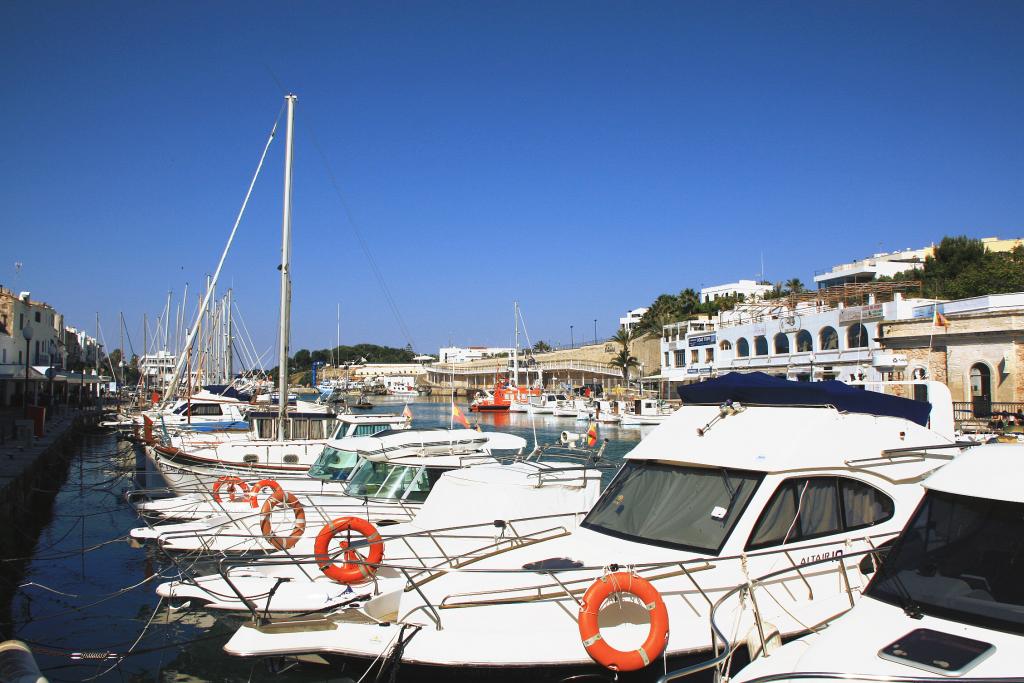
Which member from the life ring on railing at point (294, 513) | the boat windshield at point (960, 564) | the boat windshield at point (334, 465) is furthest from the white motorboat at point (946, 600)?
the boat windshield at point (334, 465)

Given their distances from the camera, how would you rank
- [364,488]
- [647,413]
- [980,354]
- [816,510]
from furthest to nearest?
1. [647,413]
2. [980,354]
3. [364,488]
4. [816,510]

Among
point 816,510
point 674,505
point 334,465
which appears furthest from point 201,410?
point 816,510

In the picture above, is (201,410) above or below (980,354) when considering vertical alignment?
below

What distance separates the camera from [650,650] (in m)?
6.96

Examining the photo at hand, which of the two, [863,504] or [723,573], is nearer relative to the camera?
[723,573]

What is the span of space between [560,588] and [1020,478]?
455 cm

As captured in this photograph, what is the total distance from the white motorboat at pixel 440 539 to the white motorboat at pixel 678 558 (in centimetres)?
64

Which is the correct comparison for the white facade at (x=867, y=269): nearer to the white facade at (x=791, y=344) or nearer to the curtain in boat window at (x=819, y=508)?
the white facade at (x=791, y=344)

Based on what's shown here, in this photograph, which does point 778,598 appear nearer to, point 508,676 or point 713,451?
point 713,451

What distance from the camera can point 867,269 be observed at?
81.2 metres

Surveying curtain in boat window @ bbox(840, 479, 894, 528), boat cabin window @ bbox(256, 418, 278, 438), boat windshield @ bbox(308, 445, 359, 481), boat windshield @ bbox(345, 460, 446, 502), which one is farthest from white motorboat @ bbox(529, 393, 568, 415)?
curtain in boat window @ bbox(840, 479, 894, 528)

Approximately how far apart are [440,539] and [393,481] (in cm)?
493

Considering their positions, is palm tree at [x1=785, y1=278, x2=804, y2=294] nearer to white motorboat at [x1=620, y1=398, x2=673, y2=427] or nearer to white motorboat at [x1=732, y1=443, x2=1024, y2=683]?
white motorboat at [x1=620, y1=398, x2=673, y2=427]

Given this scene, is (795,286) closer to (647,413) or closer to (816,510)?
(647,413)
